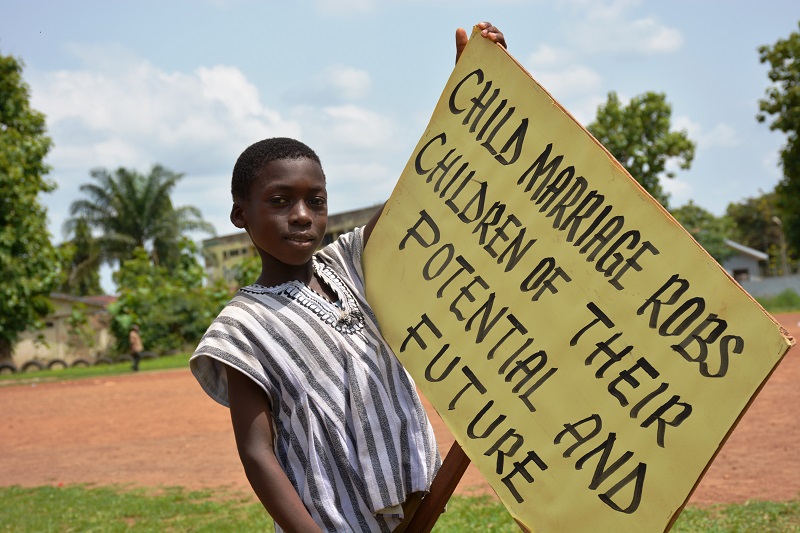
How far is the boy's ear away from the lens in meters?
1.96

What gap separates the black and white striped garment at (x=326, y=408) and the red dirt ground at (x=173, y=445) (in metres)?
4.27

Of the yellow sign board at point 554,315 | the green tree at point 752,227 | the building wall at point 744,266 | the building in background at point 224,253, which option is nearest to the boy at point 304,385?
the yellow sign board at point 554,315

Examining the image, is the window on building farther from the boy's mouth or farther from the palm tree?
the boy's mouth

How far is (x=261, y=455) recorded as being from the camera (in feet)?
5.74

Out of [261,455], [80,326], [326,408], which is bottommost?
[80,326]

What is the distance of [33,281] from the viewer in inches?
849

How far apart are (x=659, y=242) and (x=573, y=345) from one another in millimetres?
277

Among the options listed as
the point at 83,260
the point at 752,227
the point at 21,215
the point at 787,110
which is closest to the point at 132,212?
the point at 83,260

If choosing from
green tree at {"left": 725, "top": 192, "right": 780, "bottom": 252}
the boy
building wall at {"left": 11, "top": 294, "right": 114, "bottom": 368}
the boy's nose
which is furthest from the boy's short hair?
Result: green tree at {"left": 725, "top": 192, "right": 780, "bottom": 252}

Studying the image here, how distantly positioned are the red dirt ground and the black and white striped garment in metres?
4.27

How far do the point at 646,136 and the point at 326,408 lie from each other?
31537 millimetres

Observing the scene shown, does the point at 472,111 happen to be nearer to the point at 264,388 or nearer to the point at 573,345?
the point at 573,345

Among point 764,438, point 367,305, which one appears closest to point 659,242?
point 367,305

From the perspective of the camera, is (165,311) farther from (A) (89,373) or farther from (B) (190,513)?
(B) (190,513)
